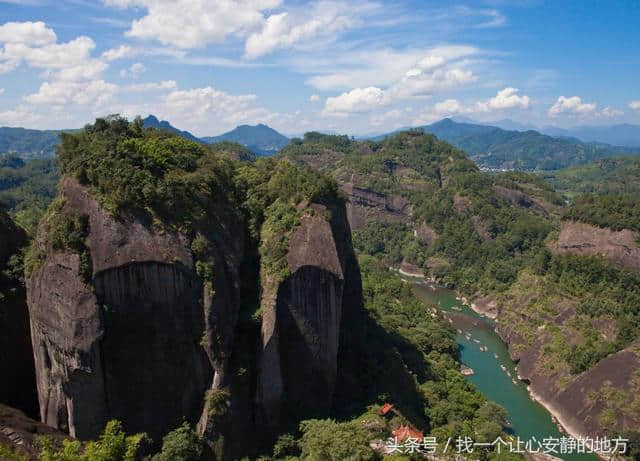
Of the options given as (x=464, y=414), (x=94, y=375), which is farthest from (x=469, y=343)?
(x=94, y=375)

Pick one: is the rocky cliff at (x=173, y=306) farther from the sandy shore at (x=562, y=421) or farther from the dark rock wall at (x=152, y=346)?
the sandy shore at (x=562, y=421)

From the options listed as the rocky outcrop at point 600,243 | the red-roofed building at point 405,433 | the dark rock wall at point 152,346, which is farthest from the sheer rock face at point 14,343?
the rocky outcrop at point 600,243

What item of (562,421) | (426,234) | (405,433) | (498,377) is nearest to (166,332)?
(405,433)

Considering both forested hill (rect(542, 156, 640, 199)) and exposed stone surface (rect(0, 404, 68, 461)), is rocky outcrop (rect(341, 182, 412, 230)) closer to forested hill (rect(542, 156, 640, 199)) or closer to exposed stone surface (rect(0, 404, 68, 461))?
forested hill (rect(542, 156, 640, 199))

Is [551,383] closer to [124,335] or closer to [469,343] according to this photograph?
[469,343]

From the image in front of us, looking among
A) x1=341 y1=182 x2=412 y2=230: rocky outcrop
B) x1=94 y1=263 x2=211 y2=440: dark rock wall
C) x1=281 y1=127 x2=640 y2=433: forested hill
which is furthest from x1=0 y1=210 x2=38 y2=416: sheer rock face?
x1=341 y1=182 x2=412 y2=230: rocky outcrop
